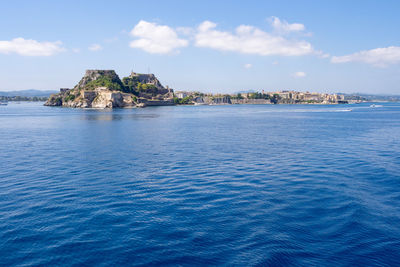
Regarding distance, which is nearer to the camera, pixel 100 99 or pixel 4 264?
pixel 4 264

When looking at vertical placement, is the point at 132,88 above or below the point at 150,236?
above

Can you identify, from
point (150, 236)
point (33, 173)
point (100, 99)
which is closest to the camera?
point (150, 236)

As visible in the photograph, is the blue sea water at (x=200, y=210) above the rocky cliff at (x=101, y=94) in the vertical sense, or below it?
below

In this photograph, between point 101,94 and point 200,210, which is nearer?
point 200,210

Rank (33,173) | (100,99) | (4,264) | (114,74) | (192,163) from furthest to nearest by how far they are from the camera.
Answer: (114,74)
(100,99)
(192,163)
(33,173)
(4,264)

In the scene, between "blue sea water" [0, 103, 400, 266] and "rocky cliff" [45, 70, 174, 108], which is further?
"rocky cliff" [45, 70, 174, 108]

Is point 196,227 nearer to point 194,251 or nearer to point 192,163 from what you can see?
point 194,251

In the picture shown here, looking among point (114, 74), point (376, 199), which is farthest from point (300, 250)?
point (114, 74)

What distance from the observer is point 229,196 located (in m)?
15.0

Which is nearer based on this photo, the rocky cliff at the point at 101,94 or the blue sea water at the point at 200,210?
the blue sea water at the point at 200,210

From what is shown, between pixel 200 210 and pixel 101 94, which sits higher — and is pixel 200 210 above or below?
below

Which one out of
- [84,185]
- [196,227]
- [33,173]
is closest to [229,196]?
[196,227]

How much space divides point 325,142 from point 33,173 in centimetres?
2959

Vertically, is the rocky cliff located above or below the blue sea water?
above
